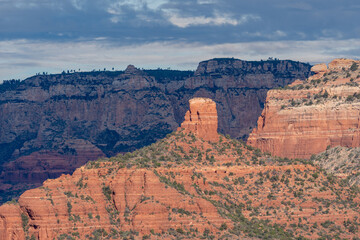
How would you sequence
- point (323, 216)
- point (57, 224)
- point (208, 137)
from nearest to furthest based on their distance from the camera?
point (57, 224) < point (323, 216) < point (208, 137)

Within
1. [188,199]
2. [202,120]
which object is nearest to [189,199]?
[188,199]

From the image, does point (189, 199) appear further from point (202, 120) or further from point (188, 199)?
point (202, 120)

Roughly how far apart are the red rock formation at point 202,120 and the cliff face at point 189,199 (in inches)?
11.3

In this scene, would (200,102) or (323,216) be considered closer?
(323,216)

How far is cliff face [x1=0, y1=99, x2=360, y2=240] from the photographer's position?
154 metres

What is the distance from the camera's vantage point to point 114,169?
16250cm

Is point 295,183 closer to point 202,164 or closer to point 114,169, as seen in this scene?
point 202,164

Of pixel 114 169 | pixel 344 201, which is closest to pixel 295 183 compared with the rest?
pixel 344 201

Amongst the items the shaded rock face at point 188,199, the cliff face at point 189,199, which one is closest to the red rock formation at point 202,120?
the cliff face at point 189,199

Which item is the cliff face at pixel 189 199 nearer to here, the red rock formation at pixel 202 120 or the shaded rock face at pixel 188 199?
the shaded rock face at pixel 188 199

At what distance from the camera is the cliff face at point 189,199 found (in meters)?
154

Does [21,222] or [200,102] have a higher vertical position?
[200,102]

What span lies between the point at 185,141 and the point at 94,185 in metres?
18.7

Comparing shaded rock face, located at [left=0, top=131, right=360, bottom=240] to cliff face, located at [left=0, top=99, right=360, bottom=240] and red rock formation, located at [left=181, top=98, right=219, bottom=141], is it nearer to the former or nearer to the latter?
cliff face, located at [left=0, top=99, right=360, bottom=240]
